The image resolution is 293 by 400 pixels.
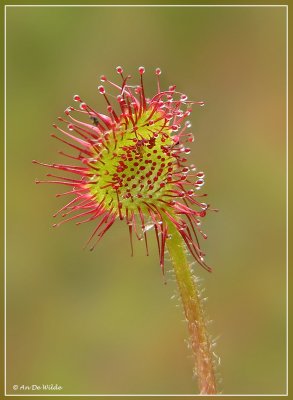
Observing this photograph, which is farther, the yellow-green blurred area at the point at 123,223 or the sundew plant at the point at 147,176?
the yellow-green blurred area at the point at 123,223

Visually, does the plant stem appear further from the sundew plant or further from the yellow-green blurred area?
the yellow-green blurred area

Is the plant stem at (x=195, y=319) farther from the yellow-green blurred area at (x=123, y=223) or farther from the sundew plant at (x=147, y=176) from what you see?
the yellow-green blurred area at (x=123, y=223)

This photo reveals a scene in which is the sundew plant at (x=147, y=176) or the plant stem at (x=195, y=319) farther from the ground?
the sundew plant at (x=147, y=176)

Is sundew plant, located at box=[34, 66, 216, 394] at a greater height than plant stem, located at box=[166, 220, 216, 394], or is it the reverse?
sundew plant, located at box=[34, 66, 216, 394]

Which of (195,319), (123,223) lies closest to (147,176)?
(195,319)

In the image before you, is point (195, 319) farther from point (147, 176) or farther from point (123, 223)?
point (123, 223)

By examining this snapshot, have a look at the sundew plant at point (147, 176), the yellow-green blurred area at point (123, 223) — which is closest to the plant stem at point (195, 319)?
the sundew plant at point (147, 176)

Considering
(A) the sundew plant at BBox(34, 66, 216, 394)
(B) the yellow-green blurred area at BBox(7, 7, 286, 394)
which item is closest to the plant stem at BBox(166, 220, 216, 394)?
(A) the sundew plant at BBox(34, 66, 216, 394)
